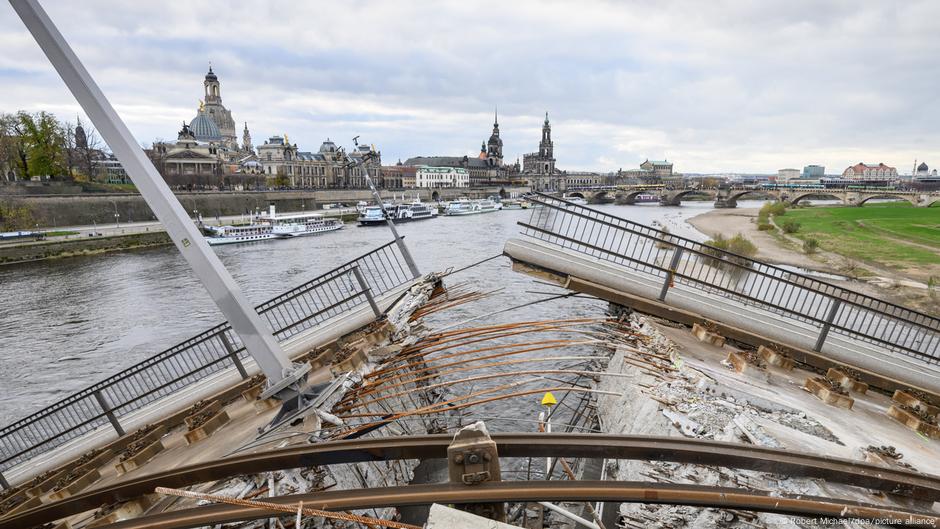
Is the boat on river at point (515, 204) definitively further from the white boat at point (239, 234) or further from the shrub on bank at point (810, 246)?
the shrub on bank at point (810, 246)

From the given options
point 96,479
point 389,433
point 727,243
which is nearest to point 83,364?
point 96,479

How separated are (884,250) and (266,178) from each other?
11152cm

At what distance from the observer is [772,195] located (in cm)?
9344

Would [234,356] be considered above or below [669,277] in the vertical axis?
below

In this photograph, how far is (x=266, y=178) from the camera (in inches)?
4272

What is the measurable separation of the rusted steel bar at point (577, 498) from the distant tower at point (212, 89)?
171m

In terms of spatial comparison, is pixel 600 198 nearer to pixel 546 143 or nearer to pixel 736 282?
pixel 546 143

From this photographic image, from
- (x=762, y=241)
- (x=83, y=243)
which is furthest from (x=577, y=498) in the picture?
(x=83, y=243)

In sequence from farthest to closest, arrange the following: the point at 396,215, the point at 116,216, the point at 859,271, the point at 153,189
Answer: the point at 396,215 < the point at 116,216 < the point at 859,271 < the point at 153,189

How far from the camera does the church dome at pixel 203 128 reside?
417 feet

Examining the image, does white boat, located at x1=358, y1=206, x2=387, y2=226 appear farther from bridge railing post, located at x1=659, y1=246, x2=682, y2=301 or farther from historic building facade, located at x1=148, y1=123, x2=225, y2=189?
bridge railing post, located at x1=659, y1=246, x2=682, y2=301

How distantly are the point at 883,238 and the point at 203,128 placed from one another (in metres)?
147

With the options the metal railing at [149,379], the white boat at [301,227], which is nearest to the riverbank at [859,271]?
the metal railing at [149,379]

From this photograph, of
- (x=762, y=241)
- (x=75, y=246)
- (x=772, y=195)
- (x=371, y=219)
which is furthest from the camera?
(x=772, y=195)
